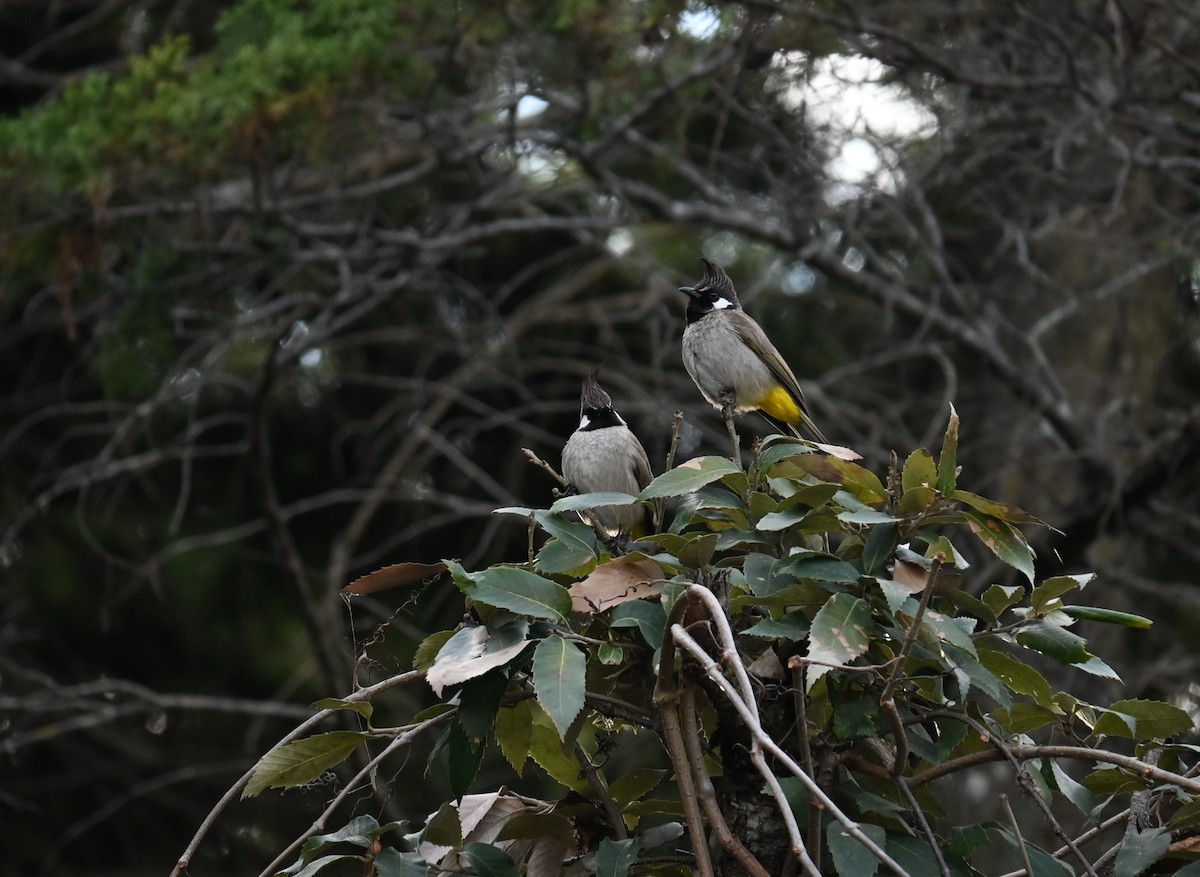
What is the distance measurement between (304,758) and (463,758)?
0.25 m

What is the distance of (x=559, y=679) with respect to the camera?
193 centimetres

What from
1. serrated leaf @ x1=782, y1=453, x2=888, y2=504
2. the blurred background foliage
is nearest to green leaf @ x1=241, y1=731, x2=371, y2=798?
serrated leaf @ x1=782, y1=453, x2=888, y2=504

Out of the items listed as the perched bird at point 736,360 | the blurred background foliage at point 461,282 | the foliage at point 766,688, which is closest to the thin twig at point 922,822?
the foliage at point 766,688

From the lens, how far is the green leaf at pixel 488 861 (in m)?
2.16

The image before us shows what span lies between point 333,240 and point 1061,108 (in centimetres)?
332

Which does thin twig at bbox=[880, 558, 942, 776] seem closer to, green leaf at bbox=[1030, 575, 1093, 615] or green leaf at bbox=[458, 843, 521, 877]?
green leaf at bbox=[1030, 575, 1093, 615]

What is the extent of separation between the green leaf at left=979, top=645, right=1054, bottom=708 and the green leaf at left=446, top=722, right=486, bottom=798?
0.76m

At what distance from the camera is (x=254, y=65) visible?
511 cm

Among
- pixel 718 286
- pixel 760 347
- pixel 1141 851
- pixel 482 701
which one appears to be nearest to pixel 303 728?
pixel 482 701

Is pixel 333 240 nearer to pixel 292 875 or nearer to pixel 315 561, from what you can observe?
pixel 315 561

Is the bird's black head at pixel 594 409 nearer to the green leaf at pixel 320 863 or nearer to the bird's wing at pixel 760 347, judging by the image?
the bird's wing at pixel 760 347

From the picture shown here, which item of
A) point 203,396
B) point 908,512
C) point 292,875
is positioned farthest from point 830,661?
point 203,396

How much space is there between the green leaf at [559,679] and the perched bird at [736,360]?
2.85 metres

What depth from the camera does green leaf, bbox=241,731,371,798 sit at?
2.13 m
